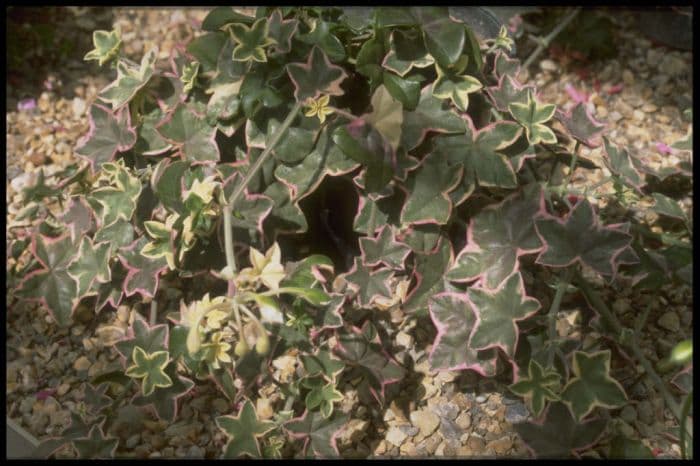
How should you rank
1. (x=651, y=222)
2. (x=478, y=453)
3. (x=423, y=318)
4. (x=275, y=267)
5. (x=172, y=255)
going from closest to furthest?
1. (x=275, y=267)
2. (x=172, y=255)
3. (x=478, y=453)
4. (x=423, y=318)
5. (x=651, y=222)

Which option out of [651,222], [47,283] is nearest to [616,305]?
[651,222]

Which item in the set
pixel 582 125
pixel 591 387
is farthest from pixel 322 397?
pixel 582 125

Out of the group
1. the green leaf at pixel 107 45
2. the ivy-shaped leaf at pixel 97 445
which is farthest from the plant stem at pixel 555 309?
the green leaf at pixel 107 45

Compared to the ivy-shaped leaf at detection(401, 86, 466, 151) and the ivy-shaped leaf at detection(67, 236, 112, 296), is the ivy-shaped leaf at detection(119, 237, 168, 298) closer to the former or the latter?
the ivy-shaped leaf at detection(67, 236, 112, 296)

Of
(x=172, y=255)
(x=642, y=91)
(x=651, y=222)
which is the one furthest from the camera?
(x=642, y=91)

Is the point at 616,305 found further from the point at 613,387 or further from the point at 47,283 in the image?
the point at 47,283

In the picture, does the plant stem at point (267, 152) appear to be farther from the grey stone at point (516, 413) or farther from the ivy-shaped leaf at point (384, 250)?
the grey stone at point (516, 413)

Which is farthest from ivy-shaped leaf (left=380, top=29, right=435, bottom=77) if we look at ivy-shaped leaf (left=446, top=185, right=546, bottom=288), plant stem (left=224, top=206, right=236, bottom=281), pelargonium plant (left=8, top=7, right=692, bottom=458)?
plant stem (left=224, top=206, right=236, bottom=281)
